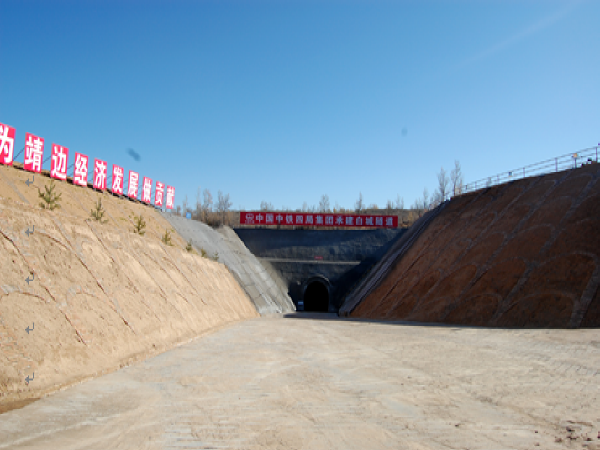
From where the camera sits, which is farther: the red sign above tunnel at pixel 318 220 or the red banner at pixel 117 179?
the red sign above tunnel at pixel 318 220

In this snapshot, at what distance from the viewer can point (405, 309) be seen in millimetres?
31375

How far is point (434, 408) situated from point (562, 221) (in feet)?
78.0

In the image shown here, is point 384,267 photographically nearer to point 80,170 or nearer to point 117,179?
point 117,179

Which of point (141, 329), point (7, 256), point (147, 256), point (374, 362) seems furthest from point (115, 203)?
point (374, 362)

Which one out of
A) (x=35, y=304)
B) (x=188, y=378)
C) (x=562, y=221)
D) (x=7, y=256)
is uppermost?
(x=562, y=221)

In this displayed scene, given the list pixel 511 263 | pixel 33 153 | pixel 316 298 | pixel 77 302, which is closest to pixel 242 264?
pixel 316 298

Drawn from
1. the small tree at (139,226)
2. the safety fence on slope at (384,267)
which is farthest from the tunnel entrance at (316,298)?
the small tree at (139,226)

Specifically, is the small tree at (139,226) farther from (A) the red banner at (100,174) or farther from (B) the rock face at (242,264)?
(B) the rock face at (242,264)

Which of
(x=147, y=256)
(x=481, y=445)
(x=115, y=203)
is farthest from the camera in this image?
(x=115, y=203)

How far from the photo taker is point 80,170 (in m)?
34.0

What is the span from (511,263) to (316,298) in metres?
30.3

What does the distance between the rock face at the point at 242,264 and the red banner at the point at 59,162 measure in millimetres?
10713

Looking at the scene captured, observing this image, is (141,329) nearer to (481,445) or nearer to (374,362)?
(374,362)

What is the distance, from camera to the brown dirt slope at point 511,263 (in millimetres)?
22984
